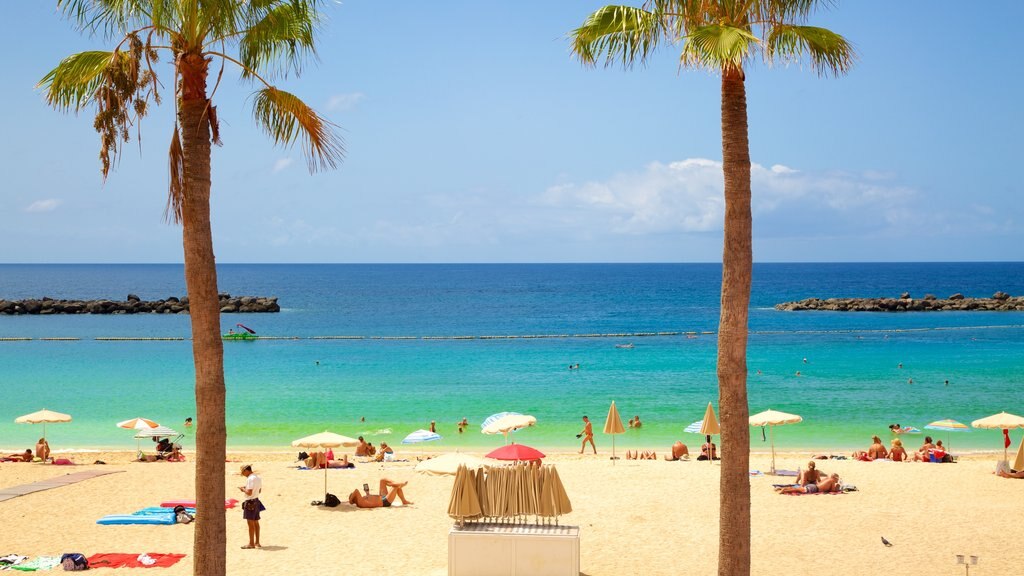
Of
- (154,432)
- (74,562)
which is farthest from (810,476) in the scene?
(154,432)

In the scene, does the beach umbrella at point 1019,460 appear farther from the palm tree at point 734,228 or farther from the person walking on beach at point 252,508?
the person walking on beach at point 252,508

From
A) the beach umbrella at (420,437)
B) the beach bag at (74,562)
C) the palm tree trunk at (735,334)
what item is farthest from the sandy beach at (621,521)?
the palm tree trunk at (735,334)

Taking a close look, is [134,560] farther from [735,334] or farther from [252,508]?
[735,334]

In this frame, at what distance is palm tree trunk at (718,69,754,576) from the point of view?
9.67 metres

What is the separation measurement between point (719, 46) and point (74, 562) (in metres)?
12.4

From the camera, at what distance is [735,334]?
379 inches

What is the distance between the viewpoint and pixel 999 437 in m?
30.4

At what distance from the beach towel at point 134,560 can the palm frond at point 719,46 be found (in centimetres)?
1146

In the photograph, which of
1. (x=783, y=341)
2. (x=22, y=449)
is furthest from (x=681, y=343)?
(x=22, y=449)

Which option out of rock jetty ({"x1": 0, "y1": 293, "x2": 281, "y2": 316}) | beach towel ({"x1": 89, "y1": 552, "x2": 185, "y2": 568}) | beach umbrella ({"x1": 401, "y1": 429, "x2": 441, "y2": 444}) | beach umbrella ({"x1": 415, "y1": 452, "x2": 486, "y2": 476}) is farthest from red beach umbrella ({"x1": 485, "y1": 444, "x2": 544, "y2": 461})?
rock jetty ({"x1": 0, "y1": 293, "x2": 281, "y2": 316})

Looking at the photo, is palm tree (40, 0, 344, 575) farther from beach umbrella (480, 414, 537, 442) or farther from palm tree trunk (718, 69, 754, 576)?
beach umbrella (480, 414, 537, 442)

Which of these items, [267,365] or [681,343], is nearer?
[267,365]

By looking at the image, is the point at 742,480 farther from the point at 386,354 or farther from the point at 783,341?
the point at 783,341

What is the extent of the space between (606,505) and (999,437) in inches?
756
